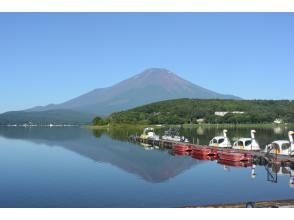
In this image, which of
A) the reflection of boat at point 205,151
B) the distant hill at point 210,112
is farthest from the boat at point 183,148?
the distant hill at point 210,112

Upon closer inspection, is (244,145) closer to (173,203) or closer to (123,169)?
(123,169)

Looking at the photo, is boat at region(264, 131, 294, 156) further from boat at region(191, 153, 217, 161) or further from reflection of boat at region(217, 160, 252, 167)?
boat at region(191, 153, 217, 161)

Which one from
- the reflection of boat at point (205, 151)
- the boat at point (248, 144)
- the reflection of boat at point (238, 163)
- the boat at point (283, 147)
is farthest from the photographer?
the reflection of boat at point (205, 151)

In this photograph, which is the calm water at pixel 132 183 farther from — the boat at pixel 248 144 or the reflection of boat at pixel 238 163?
the boat at pixel 248 144

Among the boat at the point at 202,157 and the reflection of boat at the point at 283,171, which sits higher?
the boat at the point at 202,157
